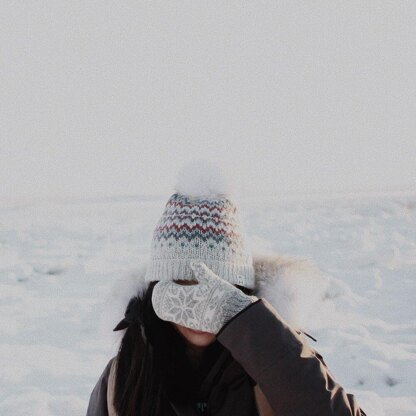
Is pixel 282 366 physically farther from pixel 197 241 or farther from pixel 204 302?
pixel 197 241

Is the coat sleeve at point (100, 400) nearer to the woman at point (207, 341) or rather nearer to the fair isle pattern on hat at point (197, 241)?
the woman at point (207, 341)

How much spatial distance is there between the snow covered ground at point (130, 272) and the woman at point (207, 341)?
17 centimetres

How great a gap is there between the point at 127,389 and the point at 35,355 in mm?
1642

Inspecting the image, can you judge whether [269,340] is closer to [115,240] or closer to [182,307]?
[182,307]

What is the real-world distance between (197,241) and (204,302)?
0.21 meters

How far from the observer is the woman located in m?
1.03

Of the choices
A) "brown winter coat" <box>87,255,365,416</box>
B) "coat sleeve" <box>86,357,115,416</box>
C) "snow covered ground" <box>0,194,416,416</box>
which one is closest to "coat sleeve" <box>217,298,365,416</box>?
"brown winter coat" <box>87,255,365,416</box>

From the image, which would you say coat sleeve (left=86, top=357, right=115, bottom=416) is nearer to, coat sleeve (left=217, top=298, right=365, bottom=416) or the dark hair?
the dark hair

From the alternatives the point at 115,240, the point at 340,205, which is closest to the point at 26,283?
the point at 115,240

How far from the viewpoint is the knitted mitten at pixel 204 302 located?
1.08 m

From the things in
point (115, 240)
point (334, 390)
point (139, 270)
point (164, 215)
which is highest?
point (164, 215)

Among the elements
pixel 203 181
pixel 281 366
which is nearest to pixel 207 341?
pixel 281 366

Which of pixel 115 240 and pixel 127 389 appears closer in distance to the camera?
pixel 127 389

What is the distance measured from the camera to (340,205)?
24.2 ft
